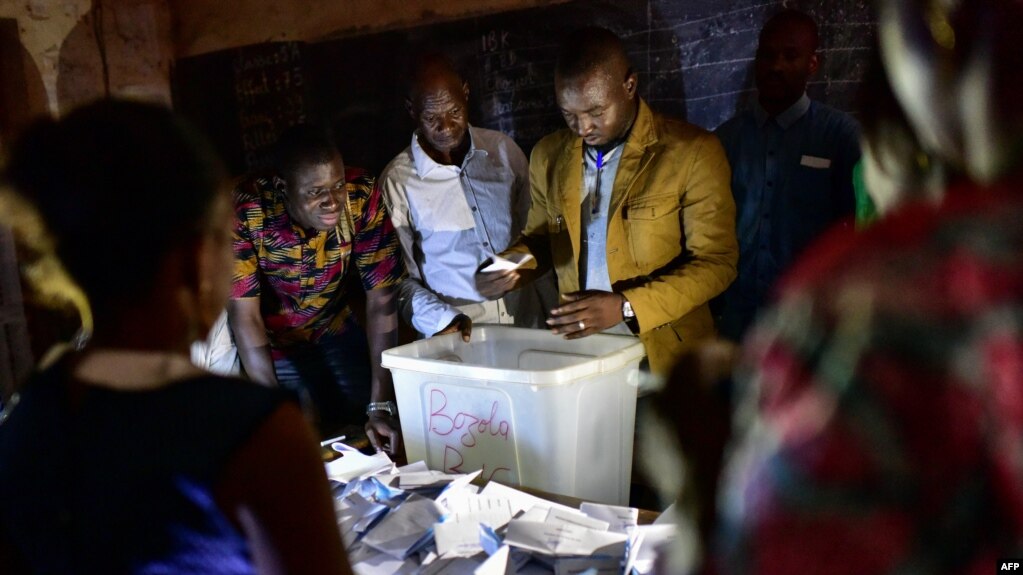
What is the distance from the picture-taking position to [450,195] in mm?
2529

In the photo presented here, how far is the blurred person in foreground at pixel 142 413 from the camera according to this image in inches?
28.2

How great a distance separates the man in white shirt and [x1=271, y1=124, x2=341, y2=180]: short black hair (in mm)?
469

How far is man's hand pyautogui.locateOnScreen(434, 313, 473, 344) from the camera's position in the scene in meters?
2.00

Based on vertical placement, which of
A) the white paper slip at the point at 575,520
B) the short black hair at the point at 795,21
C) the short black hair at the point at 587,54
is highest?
the short black hair at the point at 795,21

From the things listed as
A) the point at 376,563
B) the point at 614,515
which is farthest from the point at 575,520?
the point at 376,563

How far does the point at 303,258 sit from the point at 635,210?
980mm

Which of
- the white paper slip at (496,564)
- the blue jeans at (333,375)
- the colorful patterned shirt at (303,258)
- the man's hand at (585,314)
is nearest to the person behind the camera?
the white paper slip at (496,564)

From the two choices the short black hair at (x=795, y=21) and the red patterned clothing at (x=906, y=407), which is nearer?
the red patterned clothing at (x=906, y=407)

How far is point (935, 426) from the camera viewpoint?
0.42 meters

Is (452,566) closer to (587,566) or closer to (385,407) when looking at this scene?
(587,566)

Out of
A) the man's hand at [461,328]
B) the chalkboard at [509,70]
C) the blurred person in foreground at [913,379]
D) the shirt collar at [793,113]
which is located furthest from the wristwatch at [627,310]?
the blurred person in foreground at [913,379]

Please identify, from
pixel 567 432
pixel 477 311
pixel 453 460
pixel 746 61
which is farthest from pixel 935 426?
pixel 746 61

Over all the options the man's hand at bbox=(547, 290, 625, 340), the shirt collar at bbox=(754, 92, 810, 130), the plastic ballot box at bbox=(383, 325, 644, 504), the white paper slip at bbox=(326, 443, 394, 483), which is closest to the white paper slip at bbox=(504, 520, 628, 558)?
the plastic ballot box at bbox=(383, 325, 644, 504)

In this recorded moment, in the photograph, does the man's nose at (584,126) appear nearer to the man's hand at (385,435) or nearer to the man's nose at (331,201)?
the man's nose at (331,201)
